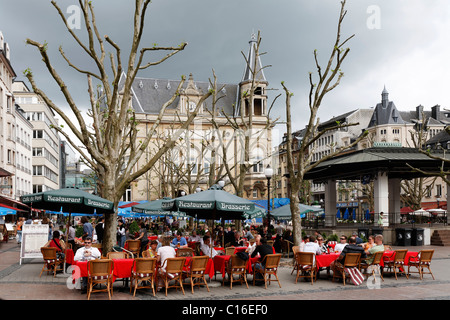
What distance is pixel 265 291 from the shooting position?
1356 cm

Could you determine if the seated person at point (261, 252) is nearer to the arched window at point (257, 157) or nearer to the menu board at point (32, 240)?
the menu board at point (32, 240)

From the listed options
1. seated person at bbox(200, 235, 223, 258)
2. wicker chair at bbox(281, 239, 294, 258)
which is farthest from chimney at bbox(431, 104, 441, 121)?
seated person at bbox(200, 235, 223, 258)

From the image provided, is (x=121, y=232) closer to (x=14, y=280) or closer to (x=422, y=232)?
(x=14, y=280)

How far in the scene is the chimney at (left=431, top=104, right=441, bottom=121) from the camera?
96600 mm

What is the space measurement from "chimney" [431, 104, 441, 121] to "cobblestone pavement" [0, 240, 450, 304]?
286 feet

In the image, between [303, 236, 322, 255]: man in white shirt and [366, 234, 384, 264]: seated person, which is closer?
[366, 234, 384, 264]: seated person

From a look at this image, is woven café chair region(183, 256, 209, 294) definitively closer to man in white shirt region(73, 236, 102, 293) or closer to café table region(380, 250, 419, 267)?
man in white shirt region(73, 236, 102, 293)

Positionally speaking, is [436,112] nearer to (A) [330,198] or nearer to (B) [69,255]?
(A) [330,198]

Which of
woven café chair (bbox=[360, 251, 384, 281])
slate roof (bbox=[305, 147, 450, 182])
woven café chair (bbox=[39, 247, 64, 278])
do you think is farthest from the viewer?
slate roof (bbox=[305, 147, 450, 182])

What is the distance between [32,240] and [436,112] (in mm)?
90986

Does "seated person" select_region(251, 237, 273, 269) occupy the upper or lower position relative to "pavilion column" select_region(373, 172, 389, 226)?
lower

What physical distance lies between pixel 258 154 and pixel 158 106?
58.1 feet

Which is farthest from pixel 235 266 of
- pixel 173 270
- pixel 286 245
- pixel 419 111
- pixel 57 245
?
pixel 419 111

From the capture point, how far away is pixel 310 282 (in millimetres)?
15258
